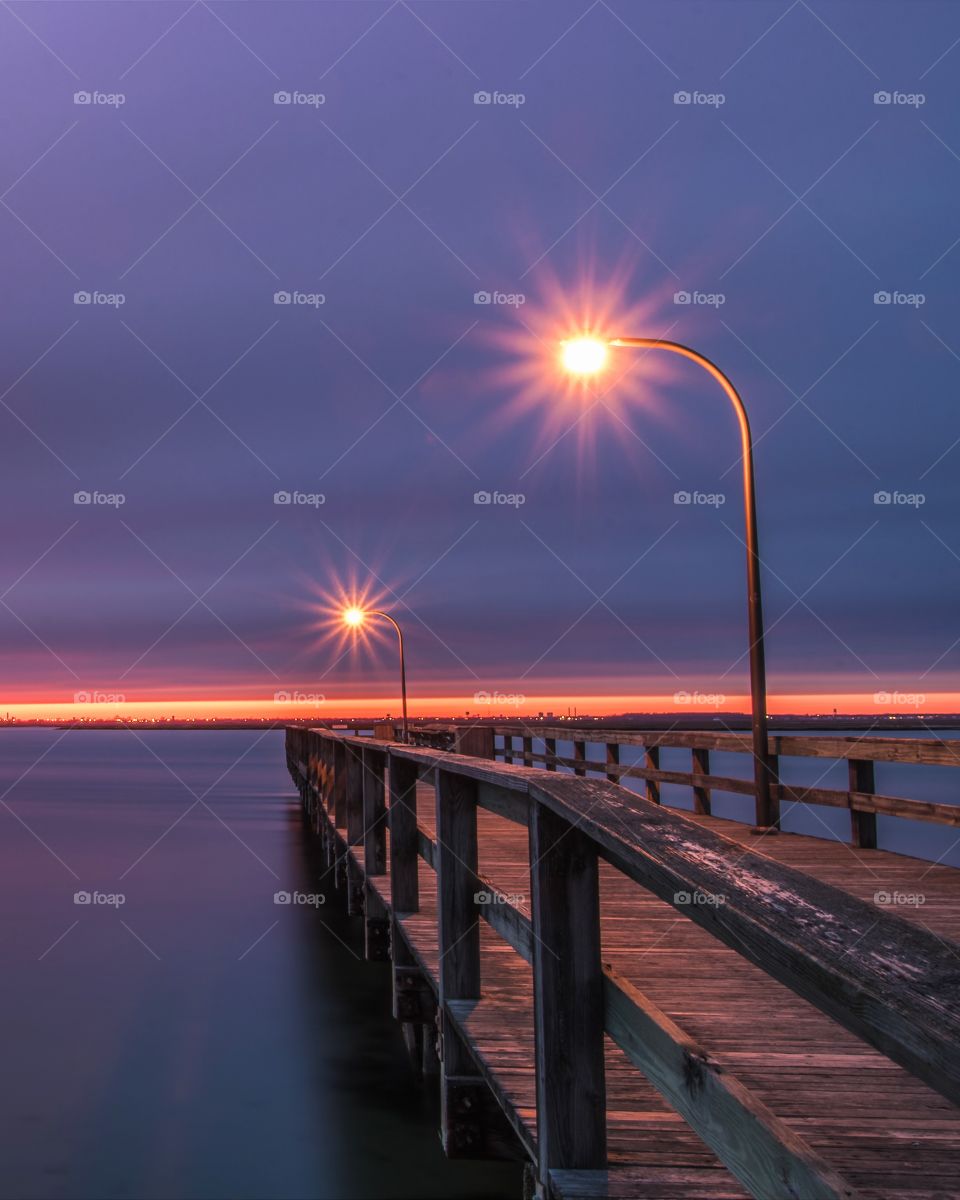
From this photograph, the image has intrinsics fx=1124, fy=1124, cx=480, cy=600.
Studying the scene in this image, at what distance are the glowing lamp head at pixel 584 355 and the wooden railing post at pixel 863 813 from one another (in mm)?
5035

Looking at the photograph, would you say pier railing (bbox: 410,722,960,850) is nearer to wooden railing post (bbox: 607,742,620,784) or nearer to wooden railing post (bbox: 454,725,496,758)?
wooden railing post (bbox: 607,742,620,784)

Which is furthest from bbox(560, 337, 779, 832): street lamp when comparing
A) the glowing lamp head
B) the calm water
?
the calm water

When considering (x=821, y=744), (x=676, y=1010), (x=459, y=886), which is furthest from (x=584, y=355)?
(x=676, y=1010)

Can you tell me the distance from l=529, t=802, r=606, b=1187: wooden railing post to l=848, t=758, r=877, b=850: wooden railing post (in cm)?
737

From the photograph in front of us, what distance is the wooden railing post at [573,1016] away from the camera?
10.4 feet

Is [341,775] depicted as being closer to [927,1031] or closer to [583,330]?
[583,330]

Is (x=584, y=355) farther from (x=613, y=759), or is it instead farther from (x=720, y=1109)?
(x=720, y=1109)

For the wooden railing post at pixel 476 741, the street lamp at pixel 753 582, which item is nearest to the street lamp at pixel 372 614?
the wooden railing post at pixel 476 741

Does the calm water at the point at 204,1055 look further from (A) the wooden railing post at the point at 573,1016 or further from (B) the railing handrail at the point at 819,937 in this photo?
(B) the railing handrail at the point at 819,937

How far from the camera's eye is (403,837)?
834cm

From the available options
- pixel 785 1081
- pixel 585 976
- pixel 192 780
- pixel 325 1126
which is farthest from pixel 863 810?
pixel 192 780

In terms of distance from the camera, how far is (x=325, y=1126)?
417 inches

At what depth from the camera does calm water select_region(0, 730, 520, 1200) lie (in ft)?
31.4

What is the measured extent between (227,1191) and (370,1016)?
4.61 meters
